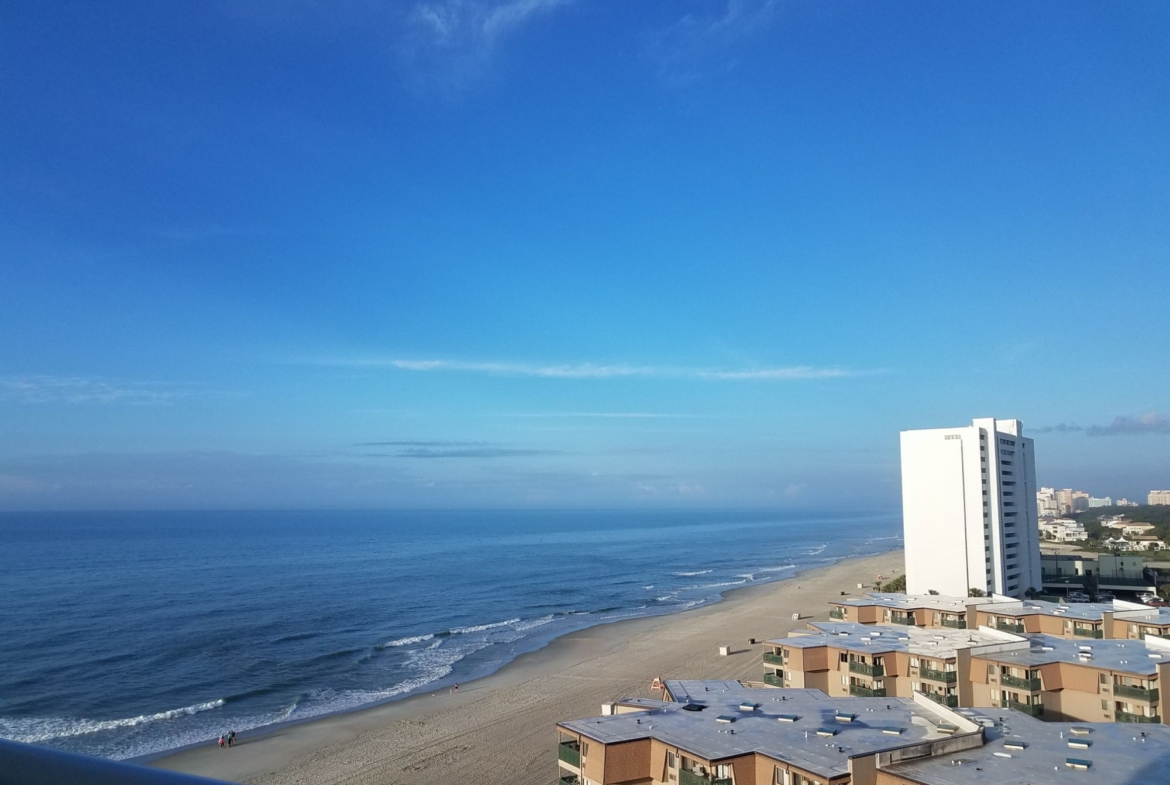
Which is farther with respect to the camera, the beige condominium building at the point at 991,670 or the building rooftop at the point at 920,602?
the building rooftop at the point at 920,602

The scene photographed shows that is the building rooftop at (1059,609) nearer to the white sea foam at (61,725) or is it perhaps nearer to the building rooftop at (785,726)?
the building rooftop at (785,726)

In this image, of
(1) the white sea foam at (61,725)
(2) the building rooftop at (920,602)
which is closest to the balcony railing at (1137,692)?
(2) the building rooftop at (920,602)

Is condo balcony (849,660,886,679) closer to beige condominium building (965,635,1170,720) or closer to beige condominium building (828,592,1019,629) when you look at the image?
beige condominium building (965,635,1170,720)

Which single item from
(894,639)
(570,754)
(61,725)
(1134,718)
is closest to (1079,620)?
(894,639)

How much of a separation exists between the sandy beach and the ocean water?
93.4 inches

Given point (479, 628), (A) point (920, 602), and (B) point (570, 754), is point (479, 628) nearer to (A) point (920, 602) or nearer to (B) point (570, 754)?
(A) point (920, 602)

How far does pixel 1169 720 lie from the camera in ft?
68.9

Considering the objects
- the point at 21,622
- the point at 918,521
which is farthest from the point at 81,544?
the point at 918,521

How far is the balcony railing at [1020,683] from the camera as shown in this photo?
22688 millimetres

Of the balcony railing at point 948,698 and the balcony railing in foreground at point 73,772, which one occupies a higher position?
the balcony railing in foreground at point 73,772

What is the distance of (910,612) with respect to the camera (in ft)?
113

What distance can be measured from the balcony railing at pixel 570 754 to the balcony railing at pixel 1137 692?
16239 mm

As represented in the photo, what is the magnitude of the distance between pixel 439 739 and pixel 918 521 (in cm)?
3674

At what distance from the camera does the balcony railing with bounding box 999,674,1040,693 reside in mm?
22688
